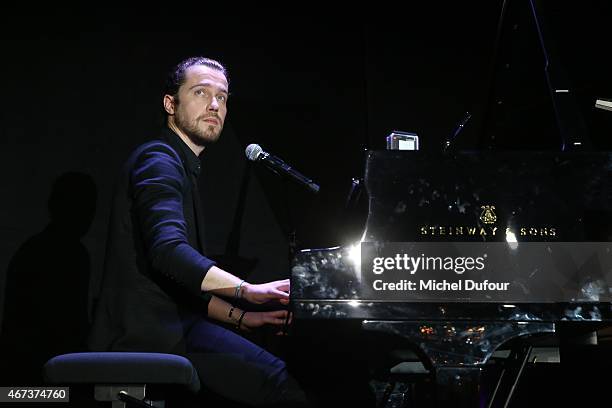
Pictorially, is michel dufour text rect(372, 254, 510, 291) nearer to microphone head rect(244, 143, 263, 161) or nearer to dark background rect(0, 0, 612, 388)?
microphone head rect(244, 143, 263, 161)

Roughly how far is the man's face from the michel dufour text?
3.59ft

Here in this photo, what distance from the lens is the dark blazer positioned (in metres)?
1.91

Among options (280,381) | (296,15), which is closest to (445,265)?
(280,381)

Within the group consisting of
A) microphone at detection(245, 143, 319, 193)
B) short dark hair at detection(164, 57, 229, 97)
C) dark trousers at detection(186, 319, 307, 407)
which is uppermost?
short dark hair at detection(164, 57, 229, 97)

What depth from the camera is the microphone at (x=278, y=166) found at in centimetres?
206

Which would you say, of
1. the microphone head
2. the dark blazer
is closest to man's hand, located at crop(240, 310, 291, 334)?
the dark blazer

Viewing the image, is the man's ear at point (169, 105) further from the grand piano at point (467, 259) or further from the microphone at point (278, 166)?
the grand piano at point (467, 259)

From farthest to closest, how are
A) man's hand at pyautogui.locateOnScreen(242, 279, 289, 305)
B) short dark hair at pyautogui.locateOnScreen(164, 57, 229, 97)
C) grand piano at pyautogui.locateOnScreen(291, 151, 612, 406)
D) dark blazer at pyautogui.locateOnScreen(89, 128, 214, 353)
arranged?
short dark hair at pyautogui.locateOnScreen(164, 57, 229, 97)
dark blazer at pyautogui.locateOnScreen(89, 128, 214, 353)
man's hand at pyautogui.locateOnScreen(242, 279, 289, 305)
grand piano at pyautogui.locateOnScreen(291, 151, 612, 406)

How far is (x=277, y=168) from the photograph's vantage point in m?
2.17

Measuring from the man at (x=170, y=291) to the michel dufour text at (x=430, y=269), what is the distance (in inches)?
14.4

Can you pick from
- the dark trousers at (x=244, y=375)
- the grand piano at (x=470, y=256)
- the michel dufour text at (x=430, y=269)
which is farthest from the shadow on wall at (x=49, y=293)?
the michel dufour text at (x=430, y=269)

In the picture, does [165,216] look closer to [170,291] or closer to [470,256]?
[170,291]

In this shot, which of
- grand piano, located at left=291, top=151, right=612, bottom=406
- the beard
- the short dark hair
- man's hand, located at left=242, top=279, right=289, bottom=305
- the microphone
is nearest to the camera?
grand piano, located at left=291, top=151, right=612, bottom=406

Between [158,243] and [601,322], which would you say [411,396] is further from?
[158,243]
